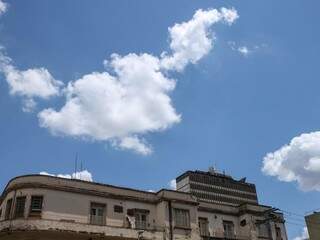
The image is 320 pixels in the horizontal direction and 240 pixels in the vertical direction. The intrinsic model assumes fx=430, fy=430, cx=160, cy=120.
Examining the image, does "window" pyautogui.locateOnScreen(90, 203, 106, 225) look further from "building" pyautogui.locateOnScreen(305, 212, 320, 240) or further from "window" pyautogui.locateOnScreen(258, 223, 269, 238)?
"building" pyautogui.locateOnScreen(305, 212, 320, 240)

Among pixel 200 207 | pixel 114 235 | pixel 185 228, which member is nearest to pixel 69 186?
pixel 114 235

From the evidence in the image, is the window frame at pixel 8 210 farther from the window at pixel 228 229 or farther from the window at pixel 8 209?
the window at pixel 228 229

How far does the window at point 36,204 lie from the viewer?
30.3 meters

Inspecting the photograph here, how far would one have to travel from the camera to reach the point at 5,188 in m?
33.3

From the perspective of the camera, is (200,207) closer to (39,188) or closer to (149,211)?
(149,211)

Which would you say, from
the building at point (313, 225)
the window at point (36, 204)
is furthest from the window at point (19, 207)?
the building at point (313, 225)

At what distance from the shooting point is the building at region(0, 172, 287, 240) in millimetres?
30031

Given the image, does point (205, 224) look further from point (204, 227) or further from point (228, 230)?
point (228, 230)

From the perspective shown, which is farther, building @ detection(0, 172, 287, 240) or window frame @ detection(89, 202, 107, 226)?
window frame @ detection(89, 202, 107, 226)

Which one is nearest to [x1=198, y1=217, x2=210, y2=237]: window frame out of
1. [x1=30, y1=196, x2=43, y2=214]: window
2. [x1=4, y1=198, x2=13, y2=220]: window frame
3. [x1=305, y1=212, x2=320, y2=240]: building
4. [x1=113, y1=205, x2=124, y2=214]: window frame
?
[x1=113, y1=205, x2=124, y2=214]: window frame

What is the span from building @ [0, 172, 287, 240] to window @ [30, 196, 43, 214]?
7 cm

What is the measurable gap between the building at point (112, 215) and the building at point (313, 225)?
6128 millimetres

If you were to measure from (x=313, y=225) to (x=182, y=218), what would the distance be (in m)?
17.3

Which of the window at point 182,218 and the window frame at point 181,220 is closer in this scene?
the window frame at point 181,220
